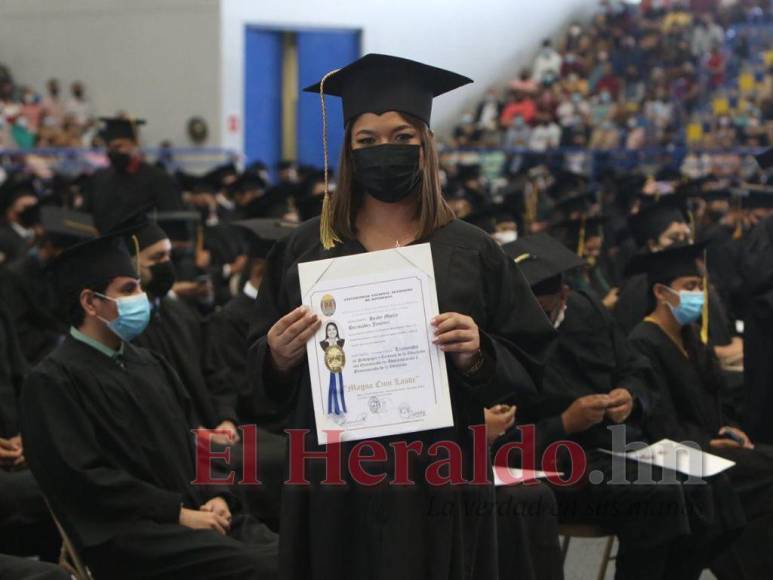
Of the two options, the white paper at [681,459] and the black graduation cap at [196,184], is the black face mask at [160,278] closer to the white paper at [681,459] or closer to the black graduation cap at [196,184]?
the white paper at [681,459]

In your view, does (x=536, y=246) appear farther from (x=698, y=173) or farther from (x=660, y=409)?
(x=698, y=173)

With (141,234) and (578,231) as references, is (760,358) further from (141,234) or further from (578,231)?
(141,234)

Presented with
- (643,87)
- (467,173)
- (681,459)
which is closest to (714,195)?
(467,173)

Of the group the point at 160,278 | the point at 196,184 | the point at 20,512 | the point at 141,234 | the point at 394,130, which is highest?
the point at 394,130

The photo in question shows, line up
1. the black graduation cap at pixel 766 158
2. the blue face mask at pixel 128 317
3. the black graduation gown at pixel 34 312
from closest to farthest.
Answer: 1. the blue face mask at pixel 128 317
2. the black graduation cap at pixel 766 158
3. the black graduation gown at pixel 34 312

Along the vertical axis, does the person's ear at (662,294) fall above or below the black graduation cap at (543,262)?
below

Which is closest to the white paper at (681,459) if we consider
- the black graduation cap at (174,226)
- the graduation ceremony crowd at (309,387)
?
the graduation ceremony crowd at (309,387)

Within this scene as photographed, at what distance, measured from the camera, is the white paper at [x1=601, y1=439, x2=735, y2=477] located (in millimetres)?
4828

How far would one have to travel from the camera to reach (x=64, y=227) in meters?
7.44

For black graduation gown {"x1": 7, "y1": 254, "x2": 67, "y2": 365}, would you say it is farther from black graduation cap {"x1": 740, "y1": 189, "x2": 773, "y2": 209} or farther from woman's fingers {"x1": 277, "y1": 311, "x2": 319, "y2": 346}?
black graduation cap {"x1": 740, "y1": 189, "x2": 773, "y2": 209}

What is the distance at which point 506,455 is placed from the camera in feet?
16.0

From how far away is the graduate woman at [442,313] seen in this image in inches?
112

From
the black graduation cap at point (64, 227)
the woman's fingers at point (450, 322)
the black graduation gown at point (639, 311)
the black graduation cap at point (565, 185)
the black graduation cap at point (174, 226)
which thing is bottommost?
the black graduation cap at point (565, 185)

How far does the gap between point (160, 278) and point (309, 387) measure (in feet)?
9.82
